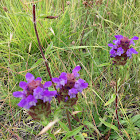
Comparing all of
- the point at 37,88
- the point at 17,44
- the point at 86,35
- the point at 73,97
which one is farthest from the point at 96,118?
the point at 17,44

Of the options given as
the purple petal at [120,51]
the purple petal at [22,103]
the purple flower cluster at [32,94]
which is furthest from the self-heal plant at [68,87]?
the purple petal at [120,51]

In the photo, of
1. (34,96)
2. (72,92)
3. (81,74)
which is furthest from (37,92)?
(81,74)

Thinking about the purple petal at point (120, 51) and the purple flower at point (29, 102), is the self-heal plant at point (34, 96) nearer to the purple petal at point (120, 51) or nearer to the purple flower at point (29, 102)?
the purple flower at point (29, 102)

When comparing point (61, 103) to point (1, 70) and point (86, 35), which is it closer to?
point (1, 70)

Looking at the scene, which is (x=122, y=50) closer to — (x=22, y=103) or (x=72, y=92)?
(x=72, y=92)

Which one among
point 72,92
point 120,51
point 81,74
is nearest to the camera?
point 72,92

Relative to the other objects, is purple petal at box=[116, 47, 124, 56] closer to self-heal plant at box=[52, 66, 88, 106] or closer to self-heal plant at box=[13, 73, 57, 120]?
self-heal plant at box=[52, 66, 88, 106]

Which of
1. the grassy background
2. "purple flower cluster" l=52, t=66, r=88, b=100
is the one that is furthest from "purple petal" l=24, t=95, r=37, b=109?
the grassy background
